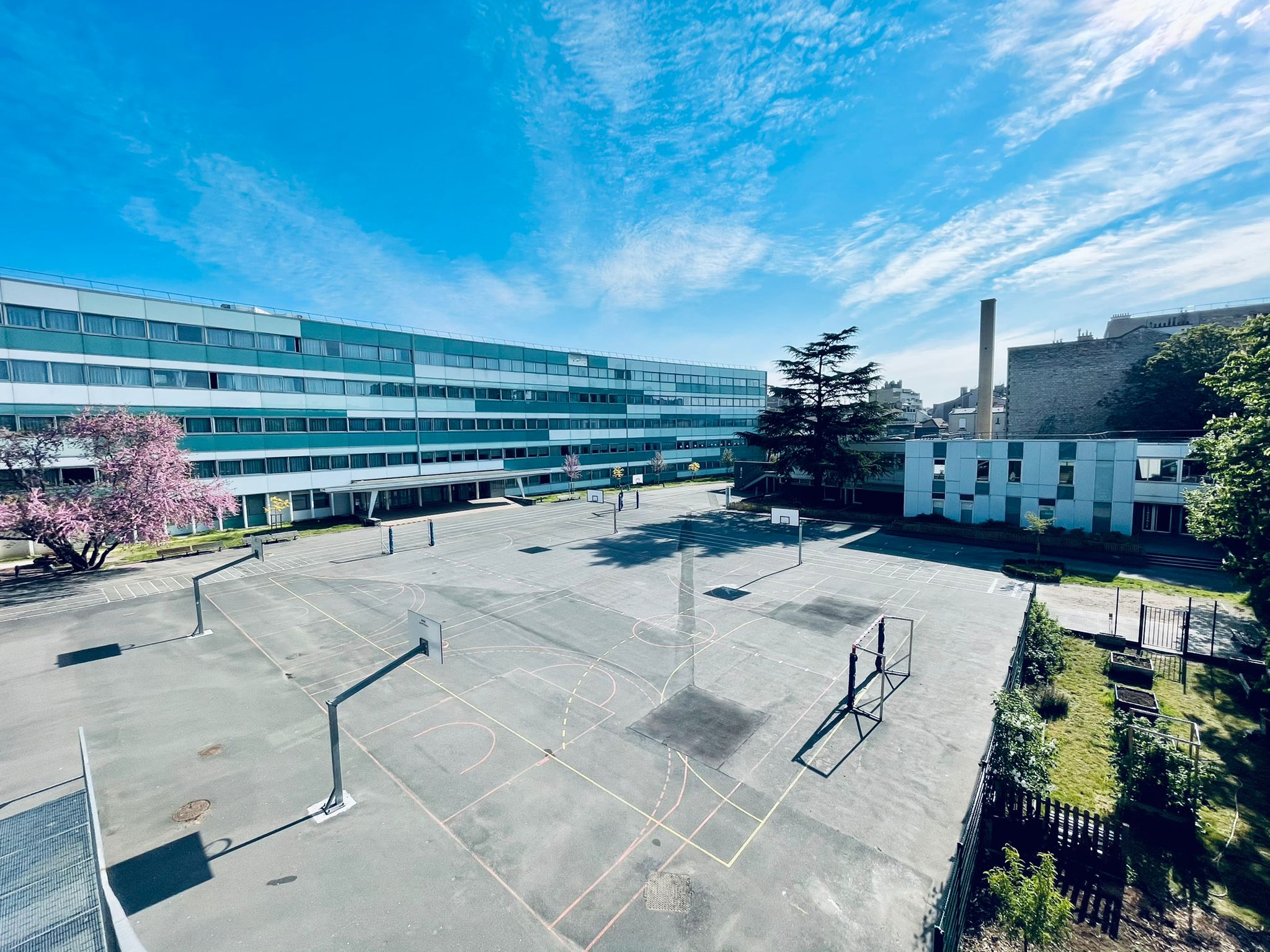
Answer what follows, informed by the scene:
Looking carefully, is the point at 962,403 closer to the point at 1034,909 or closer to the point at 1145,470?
the point at 1145,470

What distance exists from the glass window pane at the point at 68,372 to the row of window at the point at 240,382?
0.11 ft

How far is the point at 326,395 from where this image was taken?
53.3 metres

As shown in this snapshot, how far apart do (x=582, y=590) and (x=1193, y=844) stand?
23.9 metres

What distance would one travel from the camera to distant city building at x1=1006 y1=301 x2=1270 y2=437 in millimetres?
58781

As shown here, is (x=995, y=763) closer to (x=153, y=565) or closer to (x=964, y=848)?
(x=964, y=848)

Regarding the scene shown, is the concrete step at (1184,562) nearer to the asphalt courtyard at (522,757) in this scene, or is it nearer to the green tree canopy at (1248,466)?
the asphalt courtyard at (522,757)

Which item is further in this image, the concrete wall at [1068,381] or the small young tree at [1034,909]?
the concrete wall at [1068,381]

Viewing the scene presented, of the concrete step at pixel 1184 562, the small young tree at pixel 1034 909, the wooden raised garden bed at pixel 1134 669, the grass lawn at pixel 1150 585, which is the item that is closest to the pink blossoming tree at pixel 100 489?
the small young tree at pixel 1034 909

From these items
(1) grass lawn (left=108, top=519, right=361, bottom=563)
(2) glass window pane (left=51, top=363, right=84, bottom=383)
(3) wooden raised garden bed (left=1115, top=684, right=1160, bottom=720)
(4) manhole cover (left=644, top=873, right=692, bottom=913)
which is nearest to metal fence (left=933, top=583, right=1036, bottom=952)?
(4) manhole cover (left=644, top=873, right=692, bottom=913)

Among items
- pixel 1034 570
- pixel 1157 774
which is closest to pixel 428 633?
pixel 1157 774

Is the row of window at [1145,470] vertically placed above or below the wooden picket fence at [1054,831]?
above

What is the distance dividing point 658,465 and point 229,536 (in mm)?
56413

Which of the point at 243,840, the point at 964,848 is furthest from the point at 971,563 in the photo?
the point at 243,840

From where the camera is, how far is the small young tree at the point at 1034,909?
8125 millimetres
